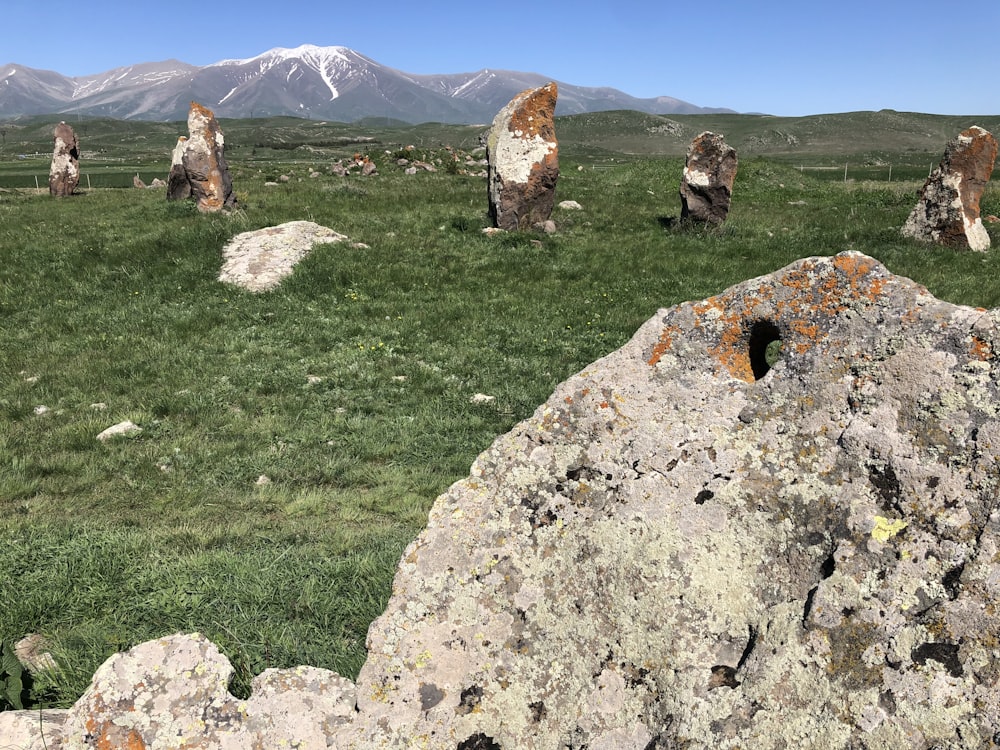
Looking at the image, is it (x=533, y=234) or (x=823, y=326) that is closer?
(x=823, y=326)

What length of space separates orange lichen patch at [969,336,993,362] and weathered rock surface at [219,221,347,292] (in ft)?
45.2

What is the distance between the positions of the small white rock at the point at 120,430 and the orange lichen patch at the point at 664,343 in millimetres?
7725

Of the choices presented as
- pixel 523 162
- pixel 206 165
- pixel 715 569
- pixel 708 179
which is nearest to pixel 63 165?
pixel 206 165

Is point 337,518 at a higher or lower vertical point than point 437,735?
lower

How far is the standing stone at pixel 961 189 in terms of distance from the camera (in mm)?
16922

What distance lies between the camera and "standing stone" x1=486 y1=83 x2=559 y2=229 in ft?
61.2

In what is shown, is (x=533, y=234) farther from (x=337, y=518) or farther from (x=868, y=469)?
(x=868, y=469)

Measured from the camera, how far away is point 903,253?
54.2 feet

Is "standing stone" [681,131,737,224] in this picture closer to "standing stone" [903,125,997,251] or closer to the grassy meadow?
the grassy meadow

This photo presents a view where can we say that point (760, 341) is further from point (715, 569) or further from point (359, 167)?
point (359, 167)

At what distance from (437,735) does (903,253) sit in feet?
59.8

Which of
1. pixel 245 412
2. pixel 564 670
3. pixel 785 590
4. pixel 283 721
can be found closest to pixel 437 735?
pixel 564 670

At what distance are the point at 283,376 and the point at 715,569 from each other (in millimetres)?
8947

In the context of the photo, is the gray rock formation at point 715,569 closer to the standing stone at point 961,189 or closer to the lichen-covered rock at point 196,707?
the lichen-covered rock at point 196,707
